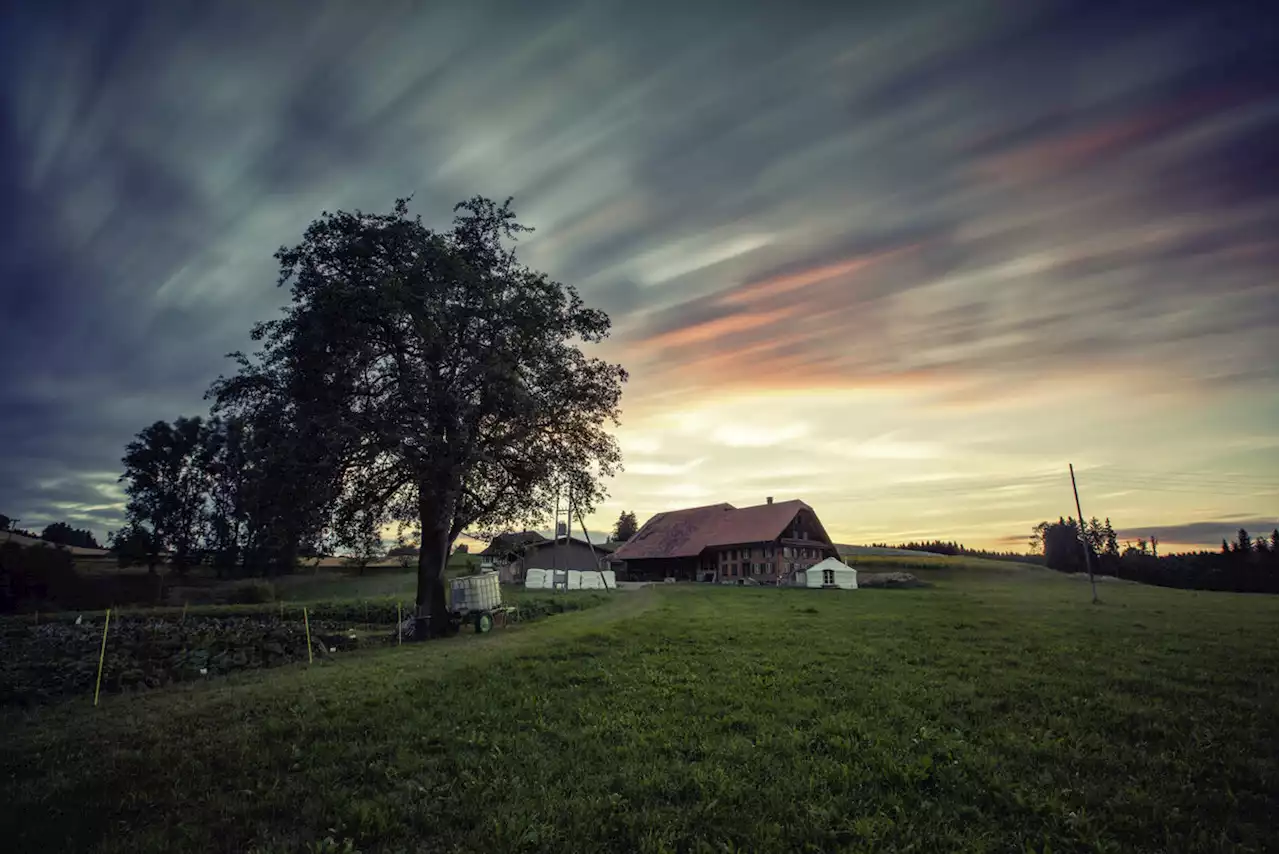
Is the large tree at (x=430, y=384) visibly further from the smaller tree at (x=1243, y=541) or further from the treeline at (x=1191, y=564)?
the smaller tree at (x=1243, y=541)

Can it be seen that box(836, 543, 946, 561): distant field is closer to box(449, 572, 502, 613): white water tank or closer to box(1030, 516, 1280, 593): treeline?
box(1030, 516, 1280, 593): treeline

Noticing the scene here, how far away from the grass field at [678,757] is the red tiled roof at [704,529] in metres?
50.3

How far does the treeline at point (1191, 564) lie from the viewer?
86.9 m

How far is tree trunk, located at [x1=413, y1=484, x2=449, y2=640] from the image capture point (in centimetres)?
2794

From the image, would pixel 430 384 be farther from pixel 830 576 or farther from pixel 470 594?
pixel 830 576

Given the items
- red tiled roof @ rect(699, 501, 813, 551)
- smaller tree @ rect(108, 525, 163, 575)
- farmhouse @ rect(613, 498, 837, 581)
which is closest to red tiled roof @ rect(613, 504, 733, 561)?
farmhouse @ rect(613, 498, 837, 581)

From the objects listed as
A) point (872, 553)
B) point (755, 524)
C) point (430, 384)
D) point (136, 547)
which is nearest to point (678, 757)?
point (430, 384)

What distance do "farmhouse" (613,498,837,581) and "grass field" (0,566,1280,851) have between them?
4879cm

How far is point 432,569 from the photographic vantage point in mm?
28359

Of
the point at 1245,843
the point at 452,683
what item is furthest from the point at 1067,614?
the point at 452,683

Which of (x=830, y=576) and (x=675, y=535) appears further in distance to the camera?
(x=675, y=535)

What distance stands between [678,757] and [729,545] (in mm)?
60188

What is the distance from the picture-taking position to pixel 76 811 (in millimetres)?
8680

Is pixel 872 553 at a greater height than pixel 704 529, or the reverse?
pixel 704 529
